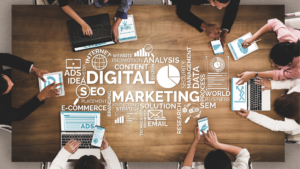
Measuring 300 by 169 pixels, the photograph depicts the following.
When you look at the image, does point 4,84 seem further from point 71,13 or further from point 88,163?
point 88,163

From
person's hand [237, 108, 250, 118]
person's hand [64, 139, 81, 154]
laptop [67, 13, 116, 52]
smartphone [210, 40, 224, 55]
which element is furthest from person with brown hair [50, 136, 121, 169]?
smartphone [210, 40, 224, 55]

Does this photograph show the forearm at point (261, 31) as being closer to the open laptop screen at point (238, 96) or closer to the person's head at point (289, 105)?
the open laptop screen at point (238, 96)

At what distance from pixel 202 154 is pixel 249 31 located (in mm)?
1269

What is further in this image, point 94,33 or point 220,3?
point 94,33

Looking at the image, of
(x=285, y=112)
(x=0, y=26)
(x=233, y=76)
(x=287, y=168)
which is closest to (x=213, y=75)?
(x=233, y=76)

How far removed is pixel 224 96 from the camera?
5.21 feet

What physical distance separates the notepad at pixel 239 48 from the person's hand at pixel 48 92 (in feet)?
5.50

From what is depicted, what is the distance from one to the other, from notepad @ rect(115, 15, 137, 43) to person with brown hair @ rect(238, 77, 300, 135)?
126 centimetres

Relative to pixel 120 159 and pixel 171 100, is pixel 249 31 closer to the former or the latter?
pixel 171 100

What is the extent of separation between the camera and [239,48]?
1.57m

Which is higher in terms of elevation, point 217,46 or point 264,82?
point 217,46

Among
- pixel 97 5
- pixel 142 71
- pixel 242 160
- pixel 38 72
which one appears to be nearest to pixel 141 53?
pixel 142 71

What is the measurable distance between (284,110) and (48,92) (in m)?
2.13

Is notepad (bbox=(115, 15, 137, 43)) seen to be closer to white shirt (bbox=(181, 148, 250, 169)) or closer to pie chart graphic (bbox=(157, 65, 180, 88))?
pie chart graphic (bbox=(157, 65, 180, 88))
